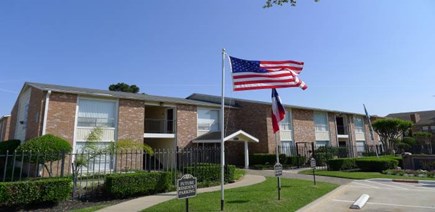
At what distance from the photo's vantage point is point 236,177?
53.8ft

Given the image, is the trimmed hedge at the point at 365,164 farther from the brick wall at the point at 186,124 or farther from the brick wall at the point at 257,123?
the brick wall at the point at 186,124

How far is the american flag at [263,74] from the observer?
9633 mm

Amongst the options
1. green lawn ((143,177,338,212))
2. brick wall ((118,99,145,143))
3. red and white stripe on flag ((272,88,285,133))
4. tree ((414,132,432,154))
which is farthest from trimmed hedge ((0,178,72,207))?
tree ((414,132,432,154))

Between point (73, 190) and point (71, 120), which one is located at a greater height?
point (71, 120)

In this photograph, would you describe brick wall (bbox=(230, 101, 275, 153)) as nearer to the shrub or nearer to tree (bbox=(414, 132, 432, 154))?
the shrub

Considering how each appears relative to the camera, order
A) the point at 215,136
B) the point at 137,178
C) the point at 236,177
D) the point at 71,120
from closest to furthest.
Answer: the point at 137,178, the point at 236,177, the point at 71,120, the point at 215,136

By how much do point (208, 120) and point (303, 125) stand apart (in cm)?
1098

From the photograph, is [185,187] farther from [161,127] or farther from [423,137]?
[423,137]

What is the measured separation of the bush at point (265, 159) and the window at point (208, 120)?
4268 mm

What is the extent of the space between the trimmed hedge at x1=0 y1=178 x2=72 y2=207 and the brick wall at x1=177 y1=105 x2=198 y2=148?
14076 millimetres

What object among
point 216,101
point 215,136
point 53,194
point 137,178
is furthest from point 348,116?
point 53,194

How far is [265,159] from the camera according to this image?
1003 inches

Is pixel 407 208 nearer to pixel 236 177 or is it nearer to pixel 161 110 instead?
pixel 236 177

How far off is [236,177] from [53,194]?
30.4 ft
